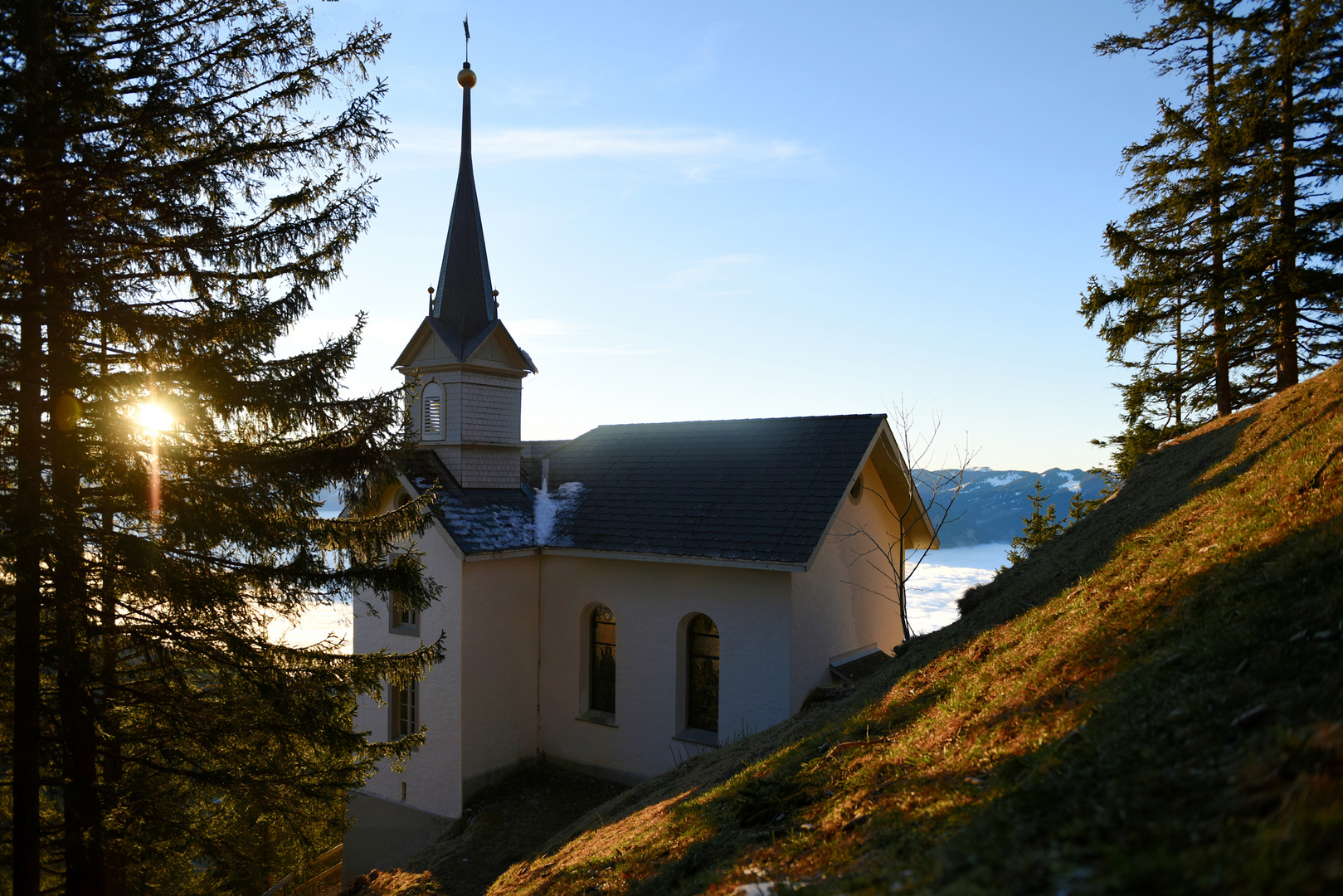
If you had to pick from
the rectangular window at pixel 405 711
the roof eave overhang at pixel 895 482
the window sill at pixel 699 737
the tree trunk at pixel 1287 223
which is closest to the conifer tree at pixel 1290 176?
the tree trunk at pixel 1287 223

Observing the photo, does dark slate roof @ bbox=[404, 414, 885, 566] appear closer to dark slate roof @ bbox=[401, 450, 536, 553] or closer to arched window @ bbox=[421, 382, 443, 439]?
dark slate roof @ bbox=[401, 450, 536, 553]

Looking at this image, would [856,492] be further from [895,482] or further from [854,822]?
[854,822]

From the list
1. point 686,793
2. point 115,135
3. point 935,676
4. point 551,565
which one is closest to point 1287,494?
point 935,676

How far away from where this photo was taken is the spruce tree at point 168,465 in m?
6.57

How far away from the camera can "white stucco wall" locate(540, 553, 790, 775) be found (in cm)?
1334

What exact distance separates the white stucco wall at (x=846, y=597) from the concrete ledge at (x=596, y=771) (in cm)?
374

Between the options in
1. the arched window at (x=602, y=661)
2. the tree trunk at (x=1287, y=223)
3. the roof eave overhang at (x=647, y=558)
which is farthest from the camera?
the arched window at (x=602, y=661)

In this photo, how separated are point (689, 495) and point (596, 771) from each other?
5.88m

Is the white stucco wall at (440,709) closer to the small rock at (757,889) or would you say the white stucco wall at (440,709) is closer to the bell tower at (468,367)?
the bell tower at (468,367)

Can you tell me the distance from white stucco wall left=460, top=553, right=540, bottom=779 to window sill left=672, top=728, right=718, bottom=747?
3.47m

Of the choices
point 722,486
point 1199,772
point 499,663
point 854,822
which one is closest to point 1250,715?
point 1199,772

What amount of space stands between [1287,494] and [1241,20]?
35.5ft

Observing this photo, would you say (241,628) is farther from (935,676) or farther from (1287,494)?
(1287,494)

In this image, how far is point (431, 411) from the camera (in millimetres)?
16812
